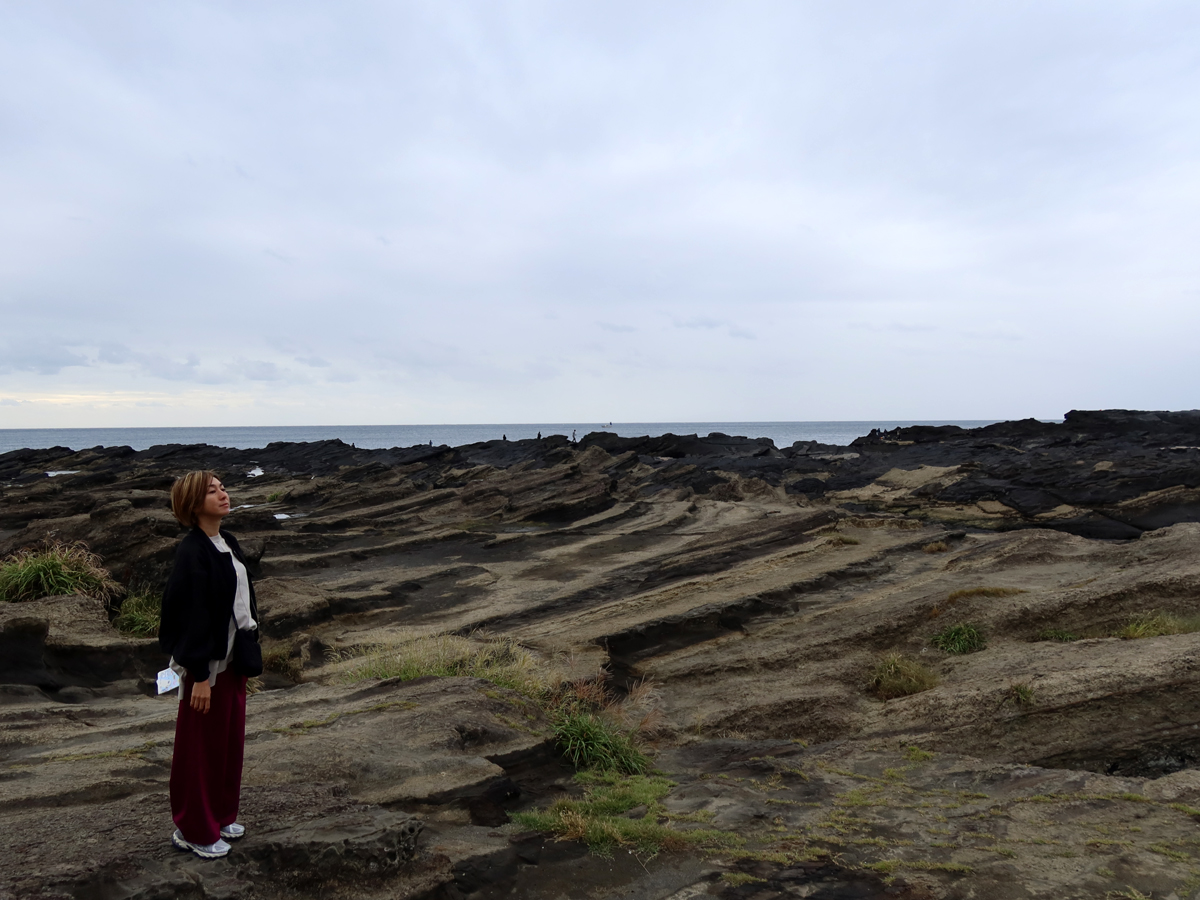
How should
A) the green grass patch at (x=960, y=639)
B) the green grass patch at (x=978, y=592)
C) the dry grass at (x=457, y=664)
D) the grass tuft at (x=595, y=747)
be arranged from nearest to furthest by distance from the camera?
the grass tuft at (x=595, y=747) < the dry grass at (x=457, y=664) < the green grass patch at (x=960, y=639) < the green grass patch at (x=978, y=592)

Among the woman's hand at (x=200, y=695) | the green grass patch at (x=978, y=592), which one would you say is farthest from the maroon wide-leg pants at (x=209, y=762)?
the green grass patch at (x=978, y=592)

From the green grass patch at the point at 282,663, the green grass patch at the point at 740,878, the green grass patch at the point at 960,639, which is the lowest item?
the green grass patch at the point at 282,663

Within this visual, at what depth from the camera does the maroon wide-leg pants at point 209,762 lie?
6285 mm

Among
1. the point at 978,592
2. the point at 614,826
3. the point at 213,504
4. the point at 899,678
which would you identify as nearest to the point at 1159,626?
the point at 978,592

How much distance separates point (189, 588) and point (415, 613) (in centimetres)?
1580

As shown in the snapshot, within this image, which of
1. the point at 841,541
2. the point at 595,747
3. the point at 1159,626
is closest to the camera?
the point at 595,747

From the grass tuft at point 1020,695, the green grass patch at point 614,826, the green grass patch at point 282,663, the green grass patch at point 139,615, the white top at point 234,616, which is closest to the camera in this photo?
the white top at point 234,616

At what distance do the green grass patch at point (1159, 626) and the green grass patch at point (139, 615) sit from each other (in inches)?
724

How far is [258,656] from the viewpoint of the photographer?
6.67m

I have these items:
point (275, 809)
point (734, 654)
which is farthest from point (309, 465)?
point (275, 809)

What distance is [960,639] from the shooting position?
15.8 m

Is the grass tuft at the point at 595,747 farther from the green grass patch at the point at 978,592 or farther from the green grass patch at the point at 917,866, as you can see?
the green grass patch at the point at 978,592

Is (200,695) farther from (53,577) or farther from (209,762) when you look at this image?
(53,577)

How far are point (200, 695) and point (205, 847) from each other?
4.03ft
